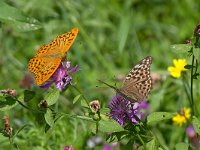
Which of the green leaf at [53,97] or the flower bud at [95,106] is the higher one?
the green leaf at [53,97]

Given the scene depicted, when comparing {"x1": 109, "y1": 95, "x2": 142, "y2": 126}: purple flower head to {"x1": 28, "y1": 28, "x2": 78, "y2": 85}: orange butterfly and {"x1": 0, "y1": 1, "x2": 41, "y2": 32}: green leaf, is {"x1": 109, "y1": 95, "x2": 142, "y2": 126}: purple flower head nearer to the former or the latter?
{"x1": 28, "y1": 28, "x2": 78, "y2": 85}: orange butterfly

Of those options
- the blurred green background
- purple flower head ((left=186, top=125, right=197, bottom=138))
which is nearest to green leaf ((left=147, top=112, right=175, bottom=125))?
purple flower head ((left=186, top=125, right=197, bottom=138))

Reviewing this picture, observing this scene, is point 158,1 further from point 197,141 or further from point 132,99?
point 132,99

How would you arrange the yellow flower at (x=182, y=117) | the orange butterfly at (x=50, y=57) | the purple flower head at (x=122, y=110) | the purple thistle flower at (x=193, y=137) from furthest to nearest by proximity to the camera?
the yellow flower at (x=182, y=117), the purple thistle flower at (x=193, y=137), the purple flower head at (x=122, y=110), the orange butterfly at (x=50, y=57)

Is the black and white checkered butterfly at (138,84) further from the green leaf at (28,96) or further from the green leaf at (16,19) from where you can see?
the green leaf at (16,19)

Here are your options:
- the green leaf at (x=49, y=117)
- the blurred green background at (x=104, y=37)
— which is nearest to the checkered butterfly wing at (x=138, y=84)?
the green leaf at (x=49, y=117)

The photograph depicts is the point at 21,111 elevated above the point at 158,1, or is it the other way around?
the point at 158,1

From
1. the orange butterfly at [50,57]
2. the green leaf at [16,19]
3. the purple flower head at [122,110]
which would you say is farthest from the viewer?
the green leaf at [16,19]

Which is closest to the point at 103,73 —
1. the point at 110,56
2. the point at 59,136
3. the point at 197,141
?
the point at 110,56
